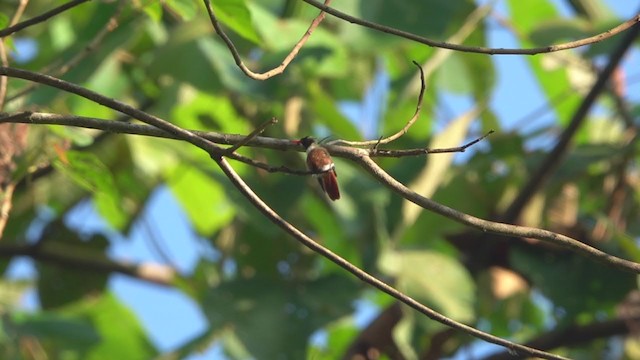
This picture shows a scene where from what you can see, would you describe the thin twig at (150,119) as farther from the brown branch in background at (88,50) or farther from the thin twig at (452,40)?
the thin twig at (452,40)

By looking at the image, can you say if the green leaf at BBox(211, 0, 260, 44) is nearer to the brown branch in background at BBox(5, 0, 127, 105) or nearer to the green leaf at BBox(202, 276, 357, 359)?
the brown branch in background at BBox(5, 0, 127, 105)

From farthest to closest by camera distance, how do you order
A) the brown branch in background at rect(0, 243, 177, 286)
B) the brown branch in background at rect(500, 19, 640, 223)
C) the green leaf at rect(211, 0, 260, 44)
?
1. the brown branch in background at rect(0, 243, 177, 286)
2. the brown branch in background at rect(500, 19, 640, 223)
3. the green leaf at rect(211, 0, 260, 44)

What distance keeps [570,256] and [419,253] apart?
0.24 metres

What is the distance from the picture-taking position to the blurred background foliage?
1822mm

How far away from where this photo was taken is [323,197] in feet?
6.73

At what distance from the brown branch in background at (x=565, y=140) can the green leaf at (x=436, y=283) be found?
123 millimetres

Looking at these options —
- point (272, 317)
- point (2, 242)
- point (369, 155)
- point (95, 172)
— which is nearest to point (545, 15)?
point (272, 317)

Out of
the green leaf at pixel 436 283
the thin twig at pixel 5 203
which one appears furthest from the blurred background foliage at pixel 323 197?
the thin twig at pixel 5 203

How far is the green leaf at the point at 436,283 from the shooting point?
1.85 meters

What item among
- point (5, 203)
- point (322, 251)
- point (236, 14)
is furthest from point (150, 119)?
point (5, 203)

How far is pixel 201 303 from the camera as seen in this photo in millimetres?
1933

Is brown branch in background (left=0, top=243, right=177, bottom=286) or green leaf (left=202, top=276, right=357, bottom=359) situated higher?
brown branch in background (left=0, top=243, right=177, bottom=286)

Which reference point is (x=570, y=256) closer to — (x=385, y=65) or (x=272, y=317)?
(x=272, y=317)

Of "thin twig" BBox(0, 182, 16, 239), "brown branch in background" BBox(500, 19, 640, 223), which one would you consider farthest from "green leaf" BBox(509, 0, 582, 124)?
"thin twig" BBox(0, 182, 16, 239)
